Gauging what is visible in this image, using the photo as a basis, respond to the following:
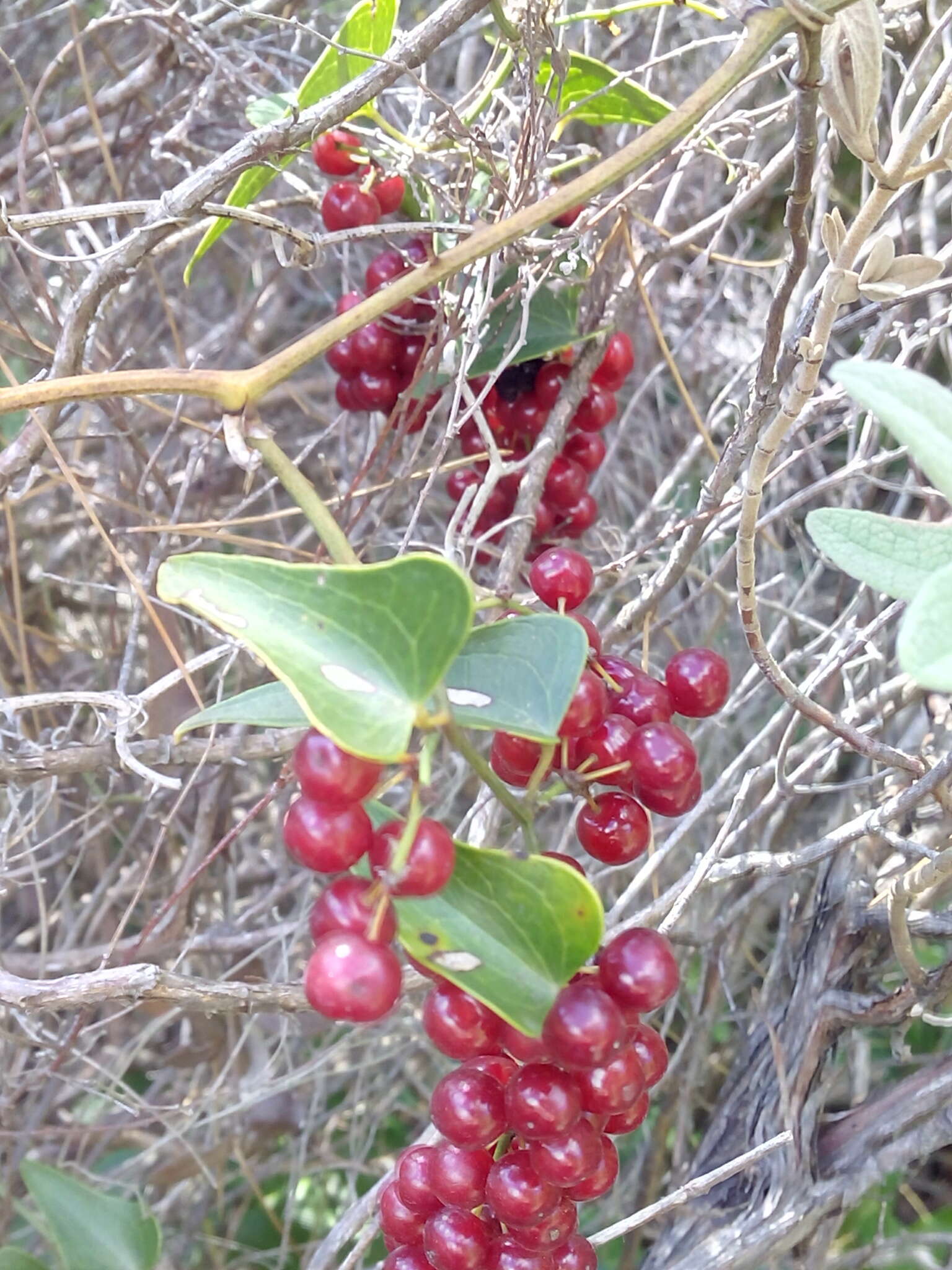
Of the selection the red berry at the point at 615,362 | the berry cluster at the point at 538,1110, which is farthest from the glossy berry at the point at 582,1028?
the red berry at the point at 615,362

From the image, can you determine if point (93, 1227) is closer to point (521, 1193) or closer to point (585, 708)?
point (521, 1193)

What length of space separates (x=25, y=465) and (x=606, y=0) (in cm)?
78

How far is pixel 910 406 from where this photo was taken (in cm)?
41

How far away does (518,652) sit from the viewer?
18.6 inches

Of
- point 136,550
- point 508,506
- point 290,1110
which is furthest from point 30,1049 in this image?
point 508,506

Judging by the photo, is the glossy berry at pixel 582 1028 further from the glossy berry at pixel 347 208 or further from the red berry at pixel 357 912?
the glossy berry at pixel 347 208

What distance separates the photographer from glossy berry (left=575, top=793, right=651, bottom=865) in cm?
56

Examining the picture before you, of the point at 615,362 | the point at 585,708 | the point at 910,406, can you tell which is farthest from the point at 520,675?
the point at 615,362

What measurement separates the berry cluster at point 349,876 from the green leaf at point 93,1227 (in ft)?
1.86

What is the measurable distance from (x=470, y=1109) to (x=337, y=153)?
2.30 feet

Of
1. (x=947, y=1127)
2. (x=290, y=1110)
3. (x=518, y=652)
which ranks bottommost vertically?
(x=290, y=1110)

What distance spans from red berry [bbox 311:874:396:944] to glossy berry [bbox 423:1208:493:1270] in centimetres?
21

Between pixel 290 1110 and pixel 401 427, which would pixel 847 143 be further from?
pixel 290 1110

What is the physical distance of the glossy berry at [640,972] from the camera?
0.50 metres
